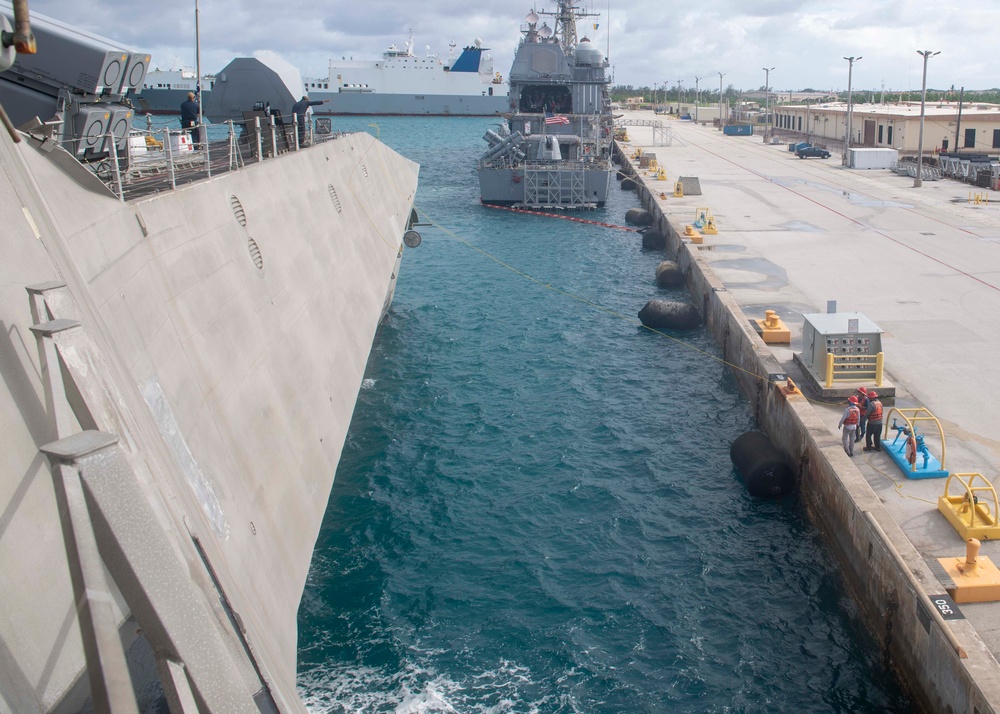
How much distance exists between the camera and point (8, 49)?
4.64 metres

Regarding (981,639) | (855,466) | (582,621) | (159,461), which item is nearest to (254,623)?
(159,461)

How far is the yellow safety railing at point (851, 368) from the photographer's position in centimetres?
1744

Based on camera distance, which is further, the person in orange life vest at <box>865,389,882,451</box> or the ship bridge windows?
the ship bridge windows

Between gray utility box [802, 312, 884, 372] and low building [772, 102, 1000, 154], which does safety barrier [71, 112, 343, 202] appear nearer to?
gray utility box [802, 312, 884, 372]

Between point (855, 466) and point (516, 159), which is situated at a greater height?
point (516, 159)

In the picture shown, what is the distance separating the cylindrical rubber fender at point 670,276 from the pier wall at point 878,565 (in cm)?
1274

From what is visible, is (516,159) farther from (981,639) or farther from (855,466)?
(981,639)

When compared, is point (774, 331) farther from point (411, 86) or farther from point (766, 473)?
point (411, 86)

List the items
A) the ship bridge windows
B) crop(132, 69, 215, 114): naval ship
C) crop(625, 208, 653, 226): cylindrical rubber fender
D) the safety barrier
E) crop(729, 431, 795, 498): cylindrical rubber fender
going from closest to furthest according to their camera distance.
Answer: the safety barrier < crop(729, 431, 795, 498): cylindrical rubber fender < crop(625, 208, 653, 226): cylindrical rubber fender < the ship bridge windows < crop(132, 69, 215, 114): naval ship

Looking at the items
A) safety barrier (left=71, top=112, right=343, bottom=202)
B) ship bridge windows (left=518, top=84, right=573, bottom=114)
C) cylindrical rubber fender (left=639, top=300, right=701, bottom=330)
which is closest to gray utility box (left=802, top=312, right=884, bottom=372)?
cylindrical rubber fender (left=639, top=300, right=701, bottom=330)

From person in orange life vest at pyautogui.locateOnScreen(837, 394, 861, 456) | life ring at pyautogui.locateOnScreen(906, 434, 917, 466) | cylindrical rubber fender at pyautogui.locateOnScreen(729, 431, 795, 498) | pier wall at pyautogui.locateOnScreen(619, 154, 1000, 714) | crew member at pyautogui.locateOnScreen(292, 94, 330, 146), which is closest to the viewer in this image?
pier wall at pyautogui.locateOnScreen(619, 154, 1000, 714)

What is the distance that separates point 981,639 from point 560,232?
3723 cm

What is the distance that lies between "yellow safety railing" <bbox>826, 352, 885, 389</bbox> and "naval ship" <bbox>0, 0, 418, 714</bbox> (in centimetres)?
1001

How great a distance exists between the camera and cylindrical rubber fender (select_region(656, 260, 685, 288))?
3341 cm
